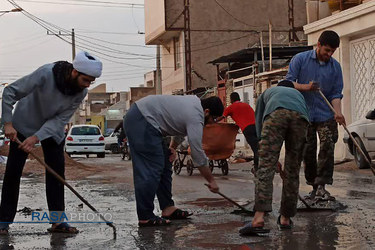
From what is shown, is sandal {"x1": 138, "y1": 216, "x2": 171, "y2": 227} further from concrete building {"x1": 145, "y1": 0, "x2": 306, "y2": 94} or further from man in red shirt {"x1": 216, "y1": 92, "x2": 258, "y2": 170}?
concrete building {"x1": 145, "y1": 0, "x2": 306, "y2": 94}

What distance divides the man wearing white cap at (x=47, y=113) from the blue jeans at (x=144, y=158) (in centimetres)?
67

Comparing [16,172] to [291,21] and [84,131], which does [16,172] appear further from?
[291,21]

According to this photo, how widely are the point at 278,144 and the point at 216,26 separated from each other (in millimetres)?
36924

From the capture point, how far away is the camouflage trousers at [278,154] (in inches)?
253

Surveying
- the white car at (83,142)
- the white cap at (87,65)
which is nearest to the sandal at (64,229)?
the white cap at (87,65)

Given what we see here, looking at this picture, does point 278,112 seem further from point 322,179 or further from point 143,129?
point 322,179

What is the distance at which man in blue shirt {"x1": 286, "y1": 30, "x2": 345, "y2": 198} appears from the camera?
27.6ft

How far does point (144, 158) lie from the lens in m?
7.31

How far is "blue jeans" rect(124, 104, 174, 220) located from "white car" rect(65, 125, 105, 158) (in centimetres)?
2446

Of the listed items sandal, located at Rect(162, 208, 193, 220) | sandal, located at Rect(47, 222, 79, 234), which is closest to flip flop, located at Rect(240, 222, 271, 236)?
sandal, located at Rect(162, 208, 193, 220)

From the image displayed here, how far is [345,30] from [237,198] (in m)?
10.6

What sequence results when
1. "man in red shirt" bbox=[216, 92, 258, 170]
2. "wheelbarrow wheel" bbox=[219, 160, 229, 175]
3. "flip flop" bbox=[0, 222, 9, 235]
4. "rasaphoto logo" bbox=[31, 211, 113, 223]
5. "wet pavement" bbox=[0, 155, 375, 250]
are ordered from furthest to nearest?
"wheelbarrow wheel" bbox=[219, 160, 229, 175] → "man in red shirt" bbox=[216, 92, 258, 170] → "rasaphoto logo" bbox=[31, 211, 113, 223] → "flip flop" bbox=[0, 222, 9, 235] → "wet pavement" bbox=[0, 155, 375, 250]

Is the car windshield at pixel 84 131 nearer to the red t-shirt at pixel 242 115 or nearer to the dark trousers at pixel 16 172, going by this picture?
the red t-shirt at pixel 242 115

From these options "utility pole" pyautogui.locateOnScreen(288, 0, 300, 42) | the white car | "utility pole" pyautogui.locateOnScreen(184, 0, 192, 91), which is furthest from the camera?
"utility pole" pyautogui.locateOnScreen(288, 0, 300, 42)
